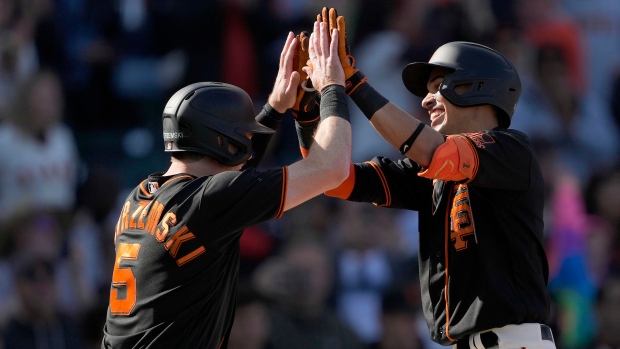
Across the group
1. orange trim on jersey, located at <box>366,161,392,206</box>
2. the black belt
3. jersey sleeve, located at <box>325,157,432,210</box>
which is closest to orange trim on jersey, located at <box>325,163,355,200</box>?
jersey sleeve, located at <box>325,157,432,210</box>

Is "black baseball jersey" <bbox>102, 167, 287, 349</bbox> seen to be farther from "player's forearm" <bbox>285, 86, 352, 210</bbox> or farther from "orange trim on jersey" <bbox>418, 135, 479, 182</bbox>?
"orange trim on jersey" <bbox>418, 135, 479, 182</bbox>

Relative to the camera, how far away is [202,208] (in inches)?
146

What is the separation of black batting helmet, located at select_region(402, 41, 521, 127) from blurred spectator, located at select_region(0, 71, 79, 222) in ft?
12.9

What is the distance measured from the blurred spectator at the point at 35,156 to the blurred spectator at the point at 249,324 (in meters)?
1.53

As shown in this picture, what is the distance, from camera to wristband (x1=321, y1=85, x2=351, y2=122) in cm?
399

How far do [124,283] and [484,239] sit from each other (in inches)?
61.3

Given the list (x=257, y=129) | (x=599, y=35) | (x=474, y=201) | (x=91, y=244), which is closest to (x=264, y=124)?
(x=257, y=129)

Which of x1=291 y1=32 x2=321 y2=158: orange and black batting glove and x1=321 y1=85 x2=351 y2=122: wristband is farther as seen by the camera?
x1=291 y1=32 x2=321 y2=158: orange and black batting glove

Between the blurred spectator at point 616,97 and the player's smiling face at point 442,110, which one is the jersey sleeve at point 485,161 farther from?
the blurred spectator at point 616,97

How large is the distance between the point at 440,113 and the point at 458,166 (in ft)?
1.89

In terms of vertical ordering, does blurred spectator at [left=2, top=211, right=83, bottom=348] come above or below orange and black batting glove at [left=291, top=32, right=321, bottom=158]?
below

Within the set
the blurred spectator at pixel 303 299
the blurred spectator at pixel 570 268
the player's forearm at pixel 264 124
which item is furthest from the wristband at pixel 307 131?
the blurred spectator at pixel 570 268

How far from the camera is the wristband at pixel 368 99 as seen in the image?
13.5 ft

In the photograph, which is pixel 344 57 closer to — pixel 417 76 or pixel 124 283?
pixel 417 76
